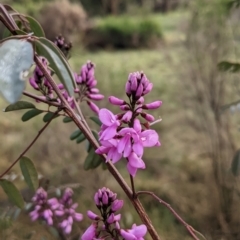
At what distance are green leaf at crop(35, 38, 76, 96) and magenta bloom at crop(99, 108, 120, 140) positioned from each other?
3.3 inches

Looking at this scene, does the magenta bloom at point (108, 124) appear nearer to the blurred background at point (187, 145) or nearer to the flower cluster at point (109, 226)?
the flower cluster at point (109, 226)

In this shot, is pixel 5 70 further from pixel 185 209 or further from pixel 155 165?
pixel 155 165

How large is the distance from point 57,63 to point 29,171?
0.33 m

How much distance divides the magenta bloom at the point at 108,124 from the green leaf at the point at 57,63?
83 millimetres

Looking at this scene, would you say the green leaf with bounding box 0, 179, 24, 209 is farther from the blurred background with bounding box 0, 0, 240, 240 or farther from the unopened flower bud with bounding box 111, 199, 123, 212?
the blurred background with bounding box 0, 0, 240, 240

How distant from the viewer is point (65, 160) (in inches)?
115

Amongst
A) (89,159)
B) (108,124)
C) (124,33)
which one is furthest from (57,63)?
(124,33)

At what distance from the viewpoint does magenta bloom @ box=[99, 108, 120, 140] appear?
1.42ft

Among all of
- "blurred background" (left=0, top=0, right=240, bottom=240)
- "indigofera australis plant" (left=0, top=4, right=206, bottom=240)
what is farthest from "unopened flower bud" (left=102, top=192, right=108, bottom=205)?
"blurred background" (left=0, top=0, right=240, bottom=240)

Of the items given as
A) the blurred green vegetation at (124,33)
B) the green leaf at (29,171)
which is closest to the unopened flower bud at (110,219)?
the green leaf at (29,171)

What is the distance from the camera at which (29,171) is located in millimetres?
650

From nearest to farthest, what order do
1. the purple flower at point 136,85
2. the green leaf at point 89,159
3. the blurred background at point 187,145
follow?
1. the purple flower at point 136,85
2. the green leaf at point 89,159
3. the blurred background at point 187,145

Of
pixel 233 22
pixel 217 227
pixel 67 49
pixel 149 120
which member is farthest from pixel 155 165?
pixel 149 120

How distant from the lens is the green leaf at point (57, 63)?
0.35m
